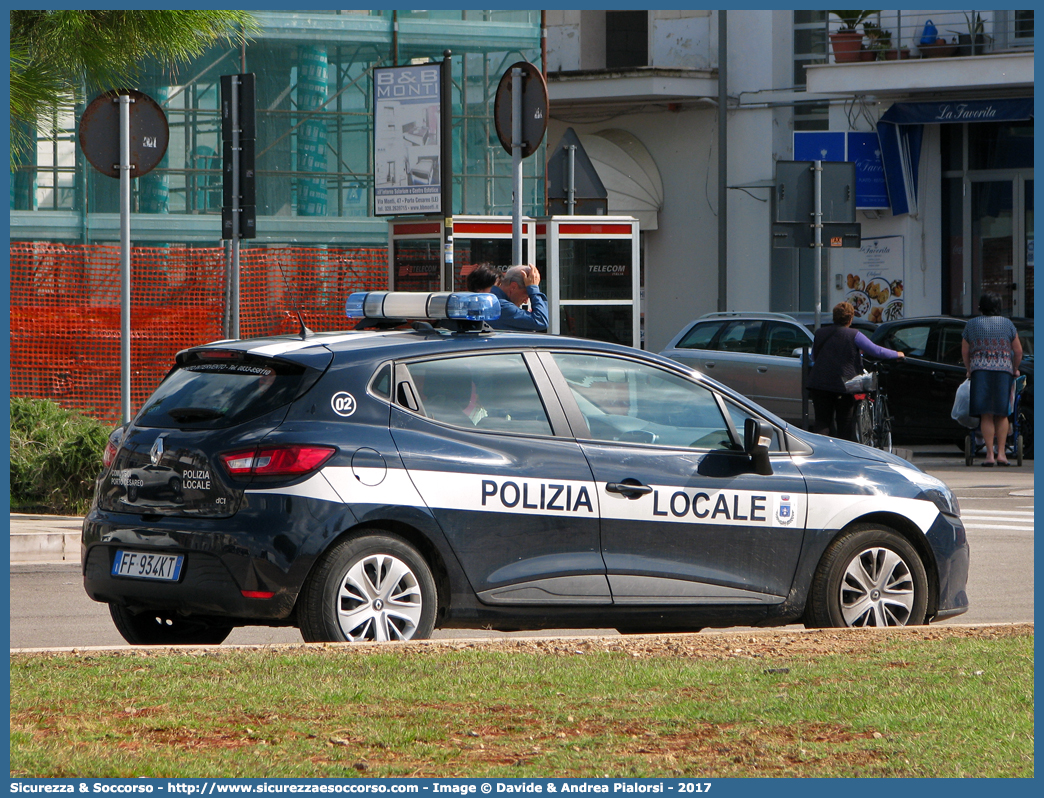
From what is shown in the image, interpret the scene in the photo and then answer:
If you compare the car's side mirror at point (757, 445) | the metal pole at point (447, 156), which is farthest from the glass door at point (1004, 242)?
the car's side mirror at point (757, 445)

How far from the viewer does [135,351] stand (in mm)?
18797

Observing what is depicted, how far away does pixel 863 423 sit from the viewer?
1552 centimetres

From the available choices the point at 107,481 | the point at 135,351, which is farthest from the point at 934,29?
the point at 107,481

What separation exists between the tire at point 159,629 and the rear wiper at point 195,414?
895 millimetres

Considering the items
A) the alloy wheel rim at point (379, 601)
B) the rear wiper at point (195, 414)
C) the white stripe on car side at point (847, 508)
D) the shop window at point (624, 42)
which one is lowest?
the alloy wheel rim at point (379, 601)

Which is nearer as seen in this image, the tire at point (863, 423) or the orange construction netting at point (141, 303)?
the tire at point (863, 423)

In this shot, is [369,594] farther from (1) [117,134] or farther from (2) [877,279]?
(2) [877,279]

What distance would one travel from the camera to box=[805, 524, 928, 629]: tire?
7.09 meters

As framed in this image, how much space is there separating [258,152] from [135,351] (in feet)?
15.8

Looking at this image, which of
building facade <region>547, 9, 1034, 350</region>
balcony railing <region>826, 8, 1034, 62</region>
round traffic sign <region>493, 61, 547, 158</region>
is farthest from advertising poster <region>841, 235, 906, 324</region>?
round traffic sign <region>493, 61, 547, 158</region>

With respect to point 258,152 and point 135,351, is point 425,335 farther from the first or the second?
point 258,152

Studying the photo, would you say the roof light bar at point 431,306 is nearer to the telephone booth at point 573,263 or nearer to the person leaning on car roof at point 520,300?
the person leaning on car roof at point 520,300

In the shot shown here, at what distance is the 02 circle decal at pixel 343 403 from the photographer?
6281 millimetres
